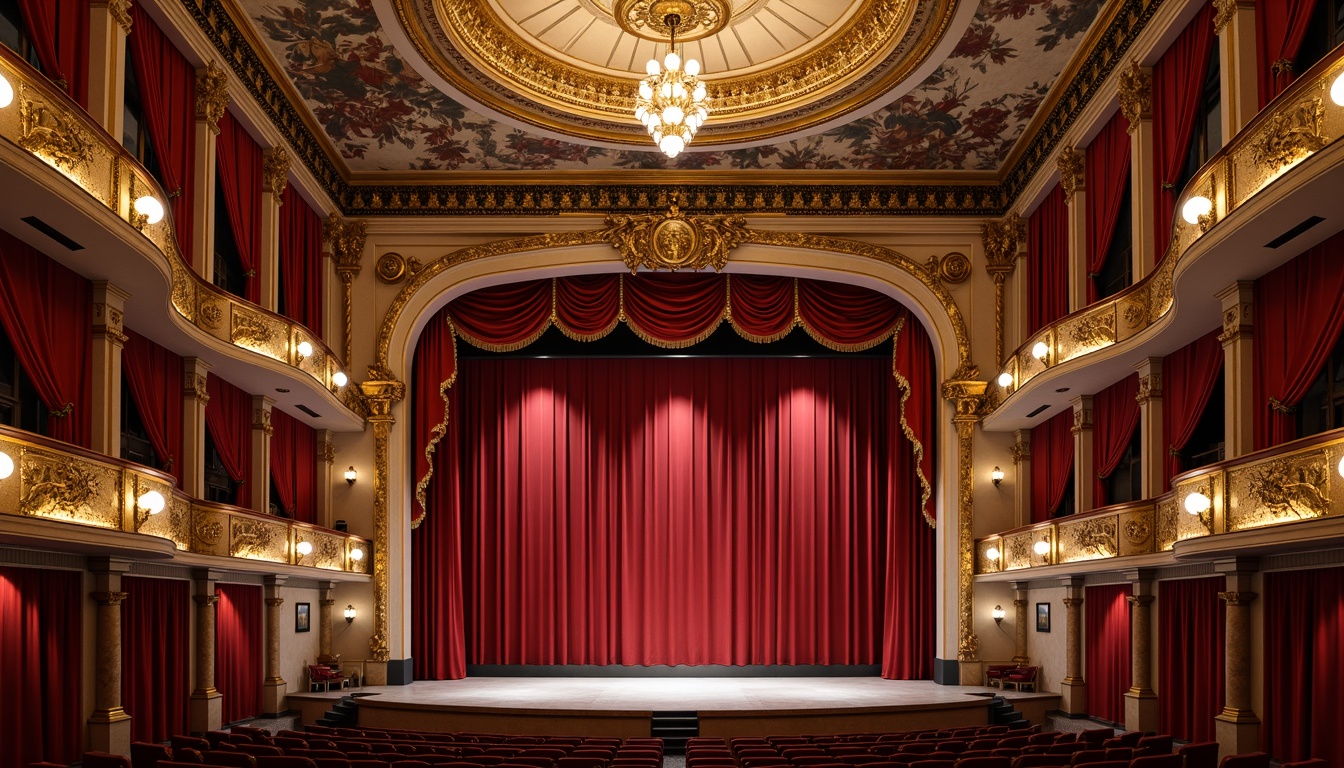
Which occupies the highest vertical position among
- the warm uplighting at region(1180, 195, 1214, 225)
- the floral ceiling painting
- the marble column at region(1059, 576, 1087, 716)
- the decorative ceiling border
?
the floral ceiling painting

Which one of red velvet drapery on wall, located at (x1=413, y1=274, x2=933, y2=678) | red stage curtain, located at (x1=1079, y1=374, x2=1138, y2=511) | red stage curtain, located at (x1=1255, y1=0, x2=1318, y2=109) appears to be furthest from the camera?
red velvet drapery on wall, located at (x1=413, y1=274, x2=933, y2=678)

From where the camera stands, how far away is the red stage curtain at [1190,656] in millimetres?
13117

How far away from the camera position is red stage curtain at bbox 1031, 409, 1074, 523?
18047mm

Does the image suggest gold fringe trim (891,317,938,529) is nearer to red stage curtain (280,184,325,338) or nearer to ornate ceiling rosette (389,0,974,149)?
ornate ceiling rosette (389,0,974,149)

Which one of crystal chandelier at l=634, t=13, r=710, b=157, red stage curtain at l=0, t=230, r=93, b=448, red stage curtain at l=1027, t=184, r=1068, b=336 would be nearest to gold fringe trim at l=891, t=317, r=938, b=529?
red stage curtain at l=1027, t=184, r=1068, b=336

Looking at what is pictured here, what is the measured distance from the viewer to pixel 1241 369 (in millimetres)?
12188

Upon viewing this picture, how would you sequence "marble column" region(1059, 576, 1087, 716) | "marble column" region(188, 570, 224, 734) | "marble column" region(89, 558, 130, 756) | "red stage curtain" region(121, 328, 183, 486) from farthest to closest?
"marble column" region(1059, 576, 1087, 716) → "marble column" region(188, 570, 224, 734) → "red stage curtain" region(121, 328, 183, 486) → "marble column" region(89, 558, 130, 756)

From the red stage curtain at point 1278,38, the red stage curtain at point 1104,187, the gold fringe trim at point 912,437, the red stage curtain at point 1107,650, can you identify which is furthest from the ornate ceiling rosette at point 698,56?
the red stage curtain at point 1107,650

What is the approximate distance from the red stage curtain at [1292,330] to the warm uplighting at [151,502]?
35.5 ft

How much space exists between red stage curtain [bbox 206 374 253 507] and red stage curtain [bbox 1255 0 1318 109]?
41.3 ft

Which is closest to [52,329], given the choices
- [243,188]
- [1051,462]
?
[243,188]

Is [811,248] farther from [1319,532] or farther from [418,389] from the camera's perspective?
[1319,532]

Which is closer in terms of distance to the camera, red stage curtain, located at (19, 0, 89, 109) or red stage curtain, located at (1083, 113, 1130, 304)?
red stage curtain, located at (19, 0, 89, 109)

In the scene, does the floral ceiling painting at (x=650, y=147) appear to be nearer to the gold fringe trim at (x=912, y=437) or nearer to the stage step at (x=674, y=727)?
the gold fringe trim at (x=912, y=437)
